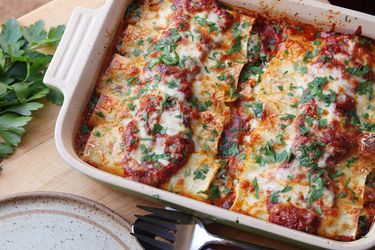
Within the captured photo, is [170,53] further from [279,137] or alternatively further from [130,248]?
[130,248]

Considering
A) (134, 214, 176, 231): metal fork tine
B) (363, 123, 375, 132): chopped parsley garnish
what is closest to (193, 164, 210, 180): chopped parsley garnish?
(134, 214, 176, 231): metal fork tine

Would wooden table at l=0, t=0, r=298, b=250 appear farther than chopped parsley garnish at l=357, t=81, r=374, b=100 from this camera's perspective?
Yes

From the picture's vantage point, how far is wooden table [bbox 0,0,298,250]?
351cm

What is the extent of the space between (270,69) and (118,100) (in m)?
0.93

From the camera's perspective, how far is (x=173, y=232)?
3.27 m

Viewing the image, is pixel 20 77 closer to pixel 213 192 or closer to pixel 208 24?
pixel 208 24

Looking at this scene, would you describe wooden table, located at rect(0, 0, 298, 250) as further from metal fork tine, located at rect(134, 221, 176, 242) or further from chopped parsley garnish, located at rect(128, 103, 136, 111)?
chopped parsley garnish, located at rect(128, 103, 136, 111)

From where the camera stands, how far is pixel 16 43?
3713mm

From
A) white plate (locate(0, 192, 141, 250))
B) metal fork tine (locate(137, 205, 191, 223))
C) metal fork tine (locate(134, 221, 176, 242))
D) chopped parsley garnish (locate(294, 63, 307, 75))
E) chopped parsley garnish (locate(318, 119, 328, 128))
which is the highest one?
chopped parsley garnish (locate(294, 63, 307, 75))

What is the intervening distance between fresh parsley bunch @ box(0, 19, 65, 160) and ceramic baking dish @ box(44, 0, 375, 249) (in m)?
0.35

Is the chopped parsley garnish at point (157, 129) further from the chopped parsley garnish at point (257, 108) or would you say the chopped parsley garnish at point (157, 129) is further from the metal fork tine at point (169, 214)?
the chopped parsley garnish at point (257, 108)

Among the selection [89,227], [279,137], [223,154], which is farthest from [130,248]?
[279,137]

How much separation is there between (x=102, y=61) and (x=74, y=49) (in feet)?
0.68

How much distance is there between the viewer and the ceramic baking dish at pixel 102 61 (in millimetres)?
3049
